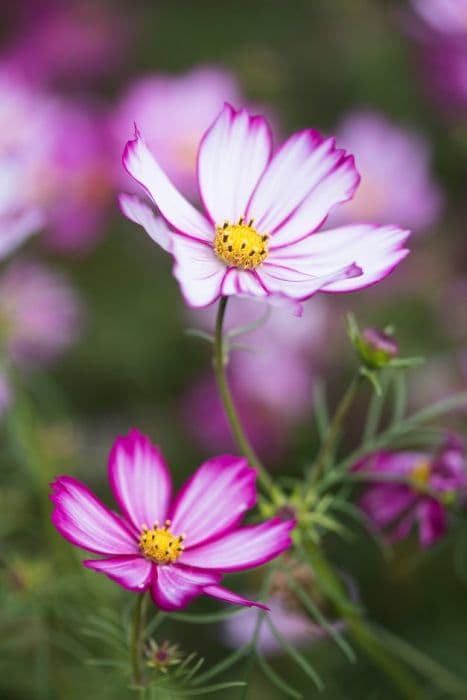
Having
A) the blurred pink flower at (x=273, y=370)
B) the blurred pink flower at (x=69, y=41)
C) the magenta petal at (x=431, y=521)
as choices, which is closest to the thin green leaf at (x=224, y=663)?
the magenta petal at (x=431, y=521)

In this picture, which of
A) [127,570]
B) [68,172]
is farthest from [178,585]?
[68,172]

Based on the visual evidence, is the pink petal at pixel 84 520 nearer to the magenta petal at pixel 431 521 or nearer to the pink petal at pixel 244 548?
the pink petal at pixel 244 548

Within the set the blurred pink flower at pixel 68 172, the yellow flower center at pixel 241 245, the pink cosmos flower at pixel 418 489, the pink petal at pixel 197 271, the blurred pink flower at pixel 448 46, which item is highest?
the blurred pink flower at pixel 448 46

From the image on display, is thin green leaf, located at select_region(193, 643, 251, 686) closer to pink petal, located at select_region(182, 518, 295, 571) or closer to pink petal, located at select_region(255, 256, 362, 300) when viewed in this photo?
pink petal, located at select_region(182, 518, 295, 571)

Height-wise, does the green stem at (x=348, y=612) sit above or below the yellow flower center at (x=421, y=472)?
below

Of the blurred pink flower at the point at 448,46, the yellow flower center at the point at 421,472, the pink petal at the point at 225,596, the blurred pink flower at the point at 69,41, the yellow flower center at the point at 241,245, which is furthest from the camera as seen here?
the blurred pink flower at the point at 69,41

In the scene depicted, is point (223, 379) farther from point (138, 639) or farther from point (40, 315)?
point (40, 315)

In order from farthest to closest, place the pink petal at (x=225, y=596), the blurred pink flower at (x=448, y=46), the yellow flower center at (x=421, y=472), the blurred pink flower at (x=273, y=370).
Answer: the blurred pink flower at (x=273, y=370) → the blurred pink flower at (x=448, y=46) → the yellow flower center at (x=421, y=472) → the pink petal at (x=225, y=596)
